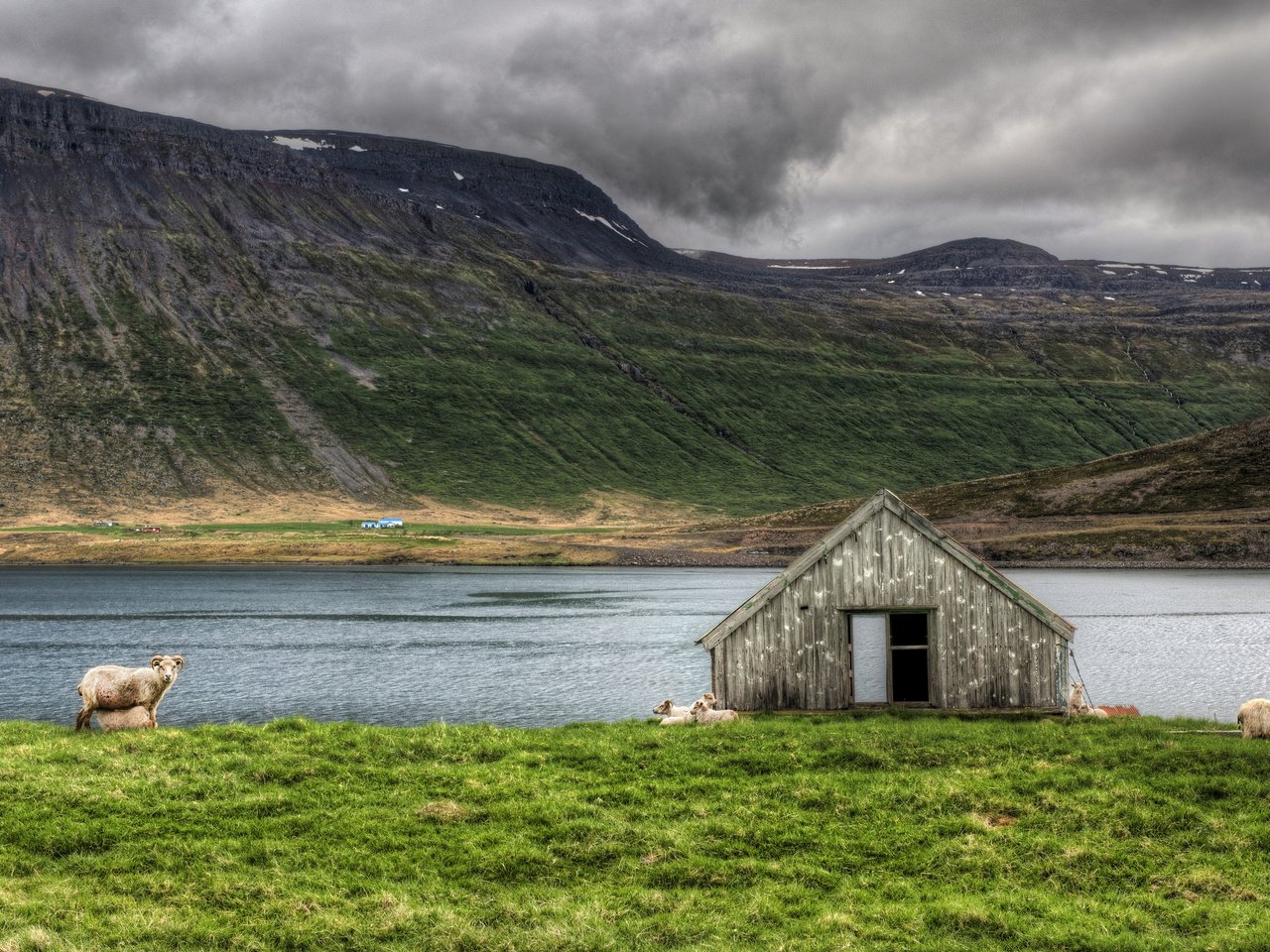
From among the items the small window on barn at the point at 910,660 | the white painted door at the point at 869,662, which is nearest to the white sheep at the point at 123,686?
the small window on barn at the point at 910,660

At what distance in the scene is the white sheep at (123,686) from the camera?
80.3 ft

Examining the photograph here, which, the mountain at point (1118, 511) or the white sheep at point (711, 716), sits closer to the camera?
the white sheep at point (711, 716)

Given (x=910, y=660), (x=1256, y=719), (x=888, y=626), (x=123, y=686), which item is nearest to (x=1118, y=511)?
(x=910, y=660)

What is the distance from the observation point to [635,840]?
17766 millimetres

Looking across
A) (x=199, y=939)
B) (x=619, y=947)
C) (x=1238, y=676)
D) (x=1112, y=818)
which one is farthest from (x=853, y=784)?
(x=1238, y=676)

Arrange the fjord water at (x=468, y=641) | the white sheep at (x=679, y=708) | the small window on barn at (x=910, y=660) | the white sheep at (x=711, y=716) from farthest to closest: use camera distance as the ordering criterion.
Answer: the fjord water at (x=468, y=641) → the small window on barn at (x=910, y=660) → the white sheep at (x=679, y=708) → the white sheep at (x=711, y=716)

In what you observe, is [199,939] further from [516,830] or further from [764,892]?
[764,892]

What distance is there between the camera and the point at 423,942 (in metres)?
14.1

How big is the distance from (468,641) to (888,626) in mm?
46719

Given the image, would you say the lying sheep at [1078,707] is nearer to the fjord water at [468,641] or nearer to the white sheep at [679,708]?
the white sheep at [679,708]

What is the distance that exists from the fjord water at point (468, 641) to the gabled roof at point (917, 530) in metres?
15.6

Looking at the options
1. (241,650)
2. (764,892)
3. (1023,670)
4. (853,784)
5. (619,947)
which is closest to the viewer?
(619,947)

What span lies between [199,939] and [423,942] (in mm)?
2827

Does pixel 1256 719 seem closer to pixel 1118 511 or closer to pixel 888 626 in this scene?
pixel 888 626
